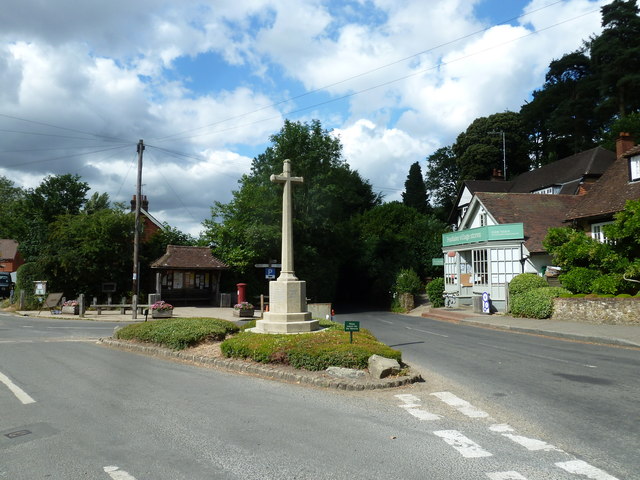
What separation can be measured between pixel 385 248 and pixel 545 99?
120 ft

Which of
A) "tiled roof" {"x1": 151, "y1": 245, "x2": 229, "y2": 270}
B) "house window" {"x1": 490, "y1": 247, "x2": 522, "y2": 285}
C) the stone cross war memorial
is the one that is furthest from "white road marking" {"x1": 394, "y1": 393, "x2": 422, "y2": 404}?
"tiled roof" {"x1": 151, "y1": 245, "x2": 229, "y2": 270}

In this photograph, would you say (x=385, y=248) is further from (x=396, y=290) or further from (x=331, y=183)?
(x=331, y=183)

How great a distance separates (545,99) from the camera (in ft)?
201

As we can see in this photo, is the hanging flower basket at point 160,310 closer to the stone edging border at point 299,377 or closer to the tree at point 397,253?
the stone edging border at point 299,377

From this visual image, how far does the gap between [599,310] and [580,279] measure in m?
2.35

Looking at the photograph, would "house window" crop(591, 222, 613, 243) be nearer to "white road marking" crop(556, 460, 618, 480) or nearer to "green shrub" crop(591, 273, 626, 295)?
"green shrub" crop(591, 273, 626, 295)

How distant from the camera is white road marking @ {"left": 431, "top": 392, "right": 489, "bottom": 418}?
21.7ft

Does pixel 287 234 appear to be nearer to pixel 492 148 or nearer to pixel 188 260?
pixel 188 260

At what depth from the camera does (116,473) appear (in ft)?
15.0


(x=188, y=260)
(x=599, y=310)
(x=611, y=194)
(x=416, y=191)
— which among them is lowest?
(x=599, y=310)

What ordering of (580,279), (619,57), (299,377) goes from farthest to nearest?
(619,57), (580,279), (299,377)

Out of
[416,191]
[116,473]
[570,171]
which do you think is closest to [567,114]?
[570,171]

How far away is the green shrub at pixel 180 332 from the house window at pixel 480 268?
2028 cm

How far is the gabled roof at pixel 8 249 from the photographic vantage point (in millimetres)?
59125
